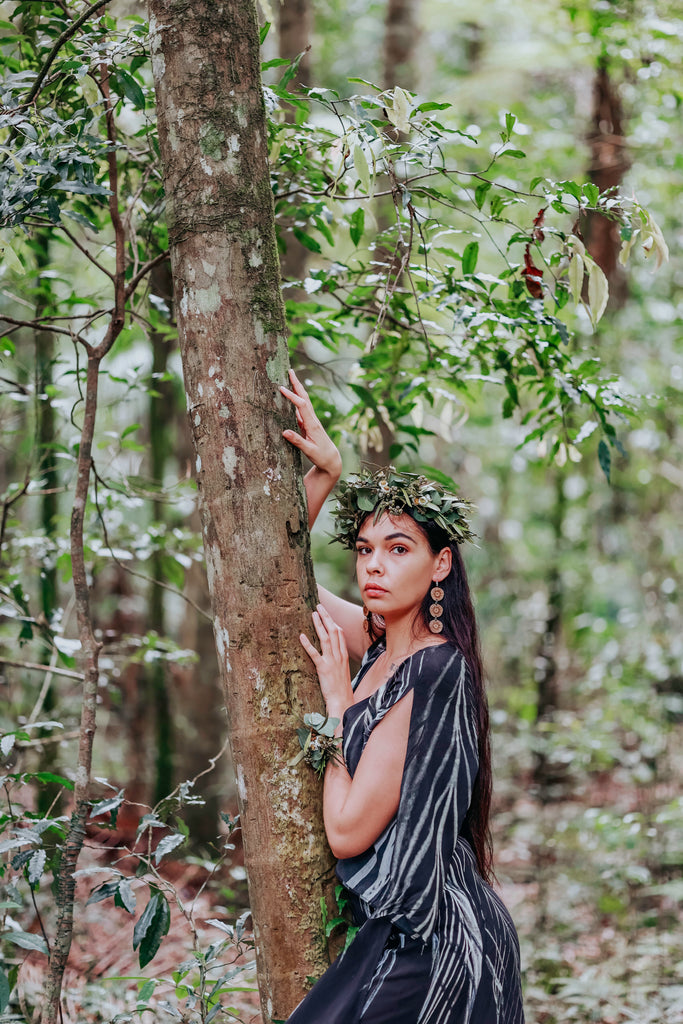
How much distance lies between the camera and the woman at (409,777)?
1862 millimetres

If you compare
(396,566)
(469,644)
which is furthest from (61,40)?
(469,644)

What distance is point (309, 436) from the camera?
2074mm

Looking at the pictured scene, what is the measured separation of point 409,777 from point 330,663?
0.31 metres

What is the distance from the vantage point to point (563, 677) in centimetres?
1017

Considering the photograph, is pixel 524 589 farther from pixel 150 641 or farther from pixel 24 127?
pixel 24 127

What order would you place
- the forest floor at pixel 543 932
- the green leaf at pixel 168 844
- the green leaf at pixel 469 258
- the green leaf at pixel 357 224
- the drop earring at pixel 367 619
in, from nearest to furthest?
the green leaf at pixel 168 844
the drop earring at pixel 367 619
the green leaf at pixel 469 258
the green leaf at pixel 357 224
the forest floor at pixel 543 932

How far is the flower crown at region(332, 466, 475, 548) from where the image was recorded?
Answer: 2109 mm

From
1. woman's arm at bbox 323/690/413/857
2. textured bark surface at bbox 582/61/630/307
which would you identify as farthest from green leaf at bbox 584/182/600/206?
textured bark surface at bbox 582/61/630/307

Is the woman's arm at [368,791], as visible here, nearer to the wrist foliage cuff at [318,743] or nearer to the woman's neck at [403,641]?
the wrist foliage cuff at [318,743]

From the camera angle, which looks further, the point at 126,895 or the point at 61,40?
the point at 61,40

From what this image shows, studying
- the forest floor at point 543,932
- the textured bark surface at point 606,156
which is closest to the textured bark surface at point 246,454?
the forest floor at point 543,932

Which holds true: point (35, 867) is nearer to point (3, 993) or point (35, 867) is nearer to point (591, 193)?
point (3, 993)

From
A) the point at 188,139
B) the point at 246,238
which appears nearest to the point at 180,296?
the point at 246,238

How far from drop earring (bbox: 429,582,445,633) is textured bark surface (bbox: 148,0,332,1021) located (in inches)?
12.5
